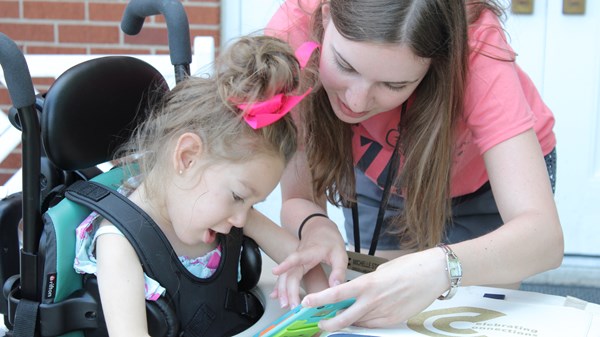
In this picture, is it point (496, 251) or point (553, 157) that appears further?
point (553, 157)

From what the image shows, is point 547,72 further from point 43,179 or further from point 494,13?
point 43,179

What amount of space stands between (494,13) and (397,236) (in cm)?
54

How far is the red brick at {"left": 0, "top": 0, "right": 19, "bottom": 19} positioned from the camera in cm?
302

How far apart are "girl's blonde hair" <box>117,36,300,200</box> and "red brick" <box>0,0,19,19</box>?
6.35ft

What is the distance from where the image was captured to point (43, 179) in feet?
4.58

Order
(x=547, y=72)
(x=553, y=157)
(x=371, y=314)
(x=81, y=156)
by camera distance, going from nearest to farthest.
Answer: (x=371, y=314) < (x=81, y=156) < (x=553, y=157) < (x=547, y=72)

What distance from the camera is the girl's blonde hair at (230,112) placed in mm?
1229

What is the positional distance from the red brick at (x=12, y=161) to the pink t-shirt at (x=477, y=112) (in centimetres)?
188

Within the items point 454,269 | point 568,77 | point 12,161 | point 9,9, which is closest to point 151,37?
point 9,9

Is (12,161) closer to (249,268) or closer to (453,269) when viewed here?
(249,268)

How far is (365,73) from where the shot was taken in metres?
1.33

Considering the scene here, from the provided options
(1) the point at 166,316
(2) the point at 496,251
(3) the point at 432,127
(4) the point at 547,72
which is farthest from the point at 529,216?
(4) the point at 547,72

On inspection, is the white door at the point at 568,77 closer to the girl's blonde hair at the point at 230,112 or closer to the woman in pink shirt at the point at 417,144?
the woman in pink shirt at the point at 417,144

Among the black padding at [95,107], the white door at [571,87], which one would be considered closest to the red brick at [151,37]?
the white door at [571,87]
